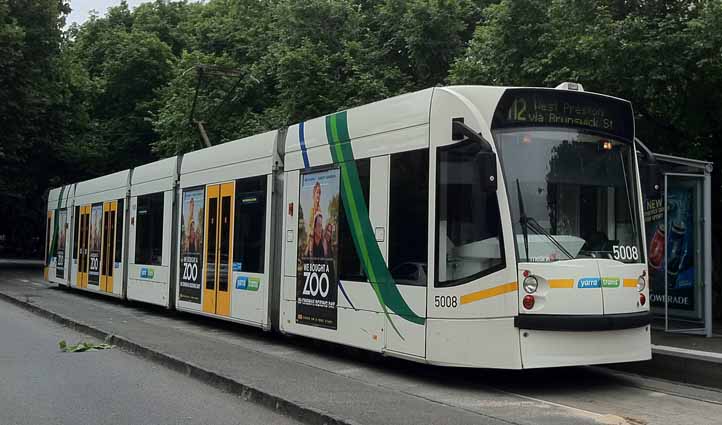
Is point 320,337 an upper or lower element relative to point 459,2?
lower

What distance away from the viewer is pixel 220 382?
8.95m

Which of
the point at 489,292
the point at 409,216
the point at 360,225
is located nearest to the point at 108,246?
the point at 360,225

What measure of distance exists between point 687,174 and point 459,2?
14012 mm

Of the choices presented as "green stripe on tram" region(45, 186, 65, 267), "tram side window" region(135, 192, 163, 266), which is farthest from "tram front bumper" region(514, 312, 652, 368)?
"green stripe on tram" region(45, 186, 65, 267)

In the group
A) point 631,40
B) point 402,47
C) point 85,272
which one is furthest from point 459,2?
point 85,272

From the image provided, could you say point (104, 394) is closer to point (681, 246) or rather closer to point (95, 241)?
point (681, 246)

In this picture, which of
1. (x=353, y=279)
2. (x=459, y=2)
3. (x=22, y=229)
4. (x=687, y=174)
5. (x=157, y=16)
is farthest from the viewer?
(x=22, y=229)

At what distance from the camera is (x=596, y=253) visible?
841cm

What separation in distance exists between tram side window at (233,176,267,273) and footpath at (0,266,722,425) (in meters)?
1.41

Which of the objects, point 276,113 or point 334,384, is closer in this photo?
point 334,384

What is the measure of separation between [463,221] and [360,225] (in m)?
1.87

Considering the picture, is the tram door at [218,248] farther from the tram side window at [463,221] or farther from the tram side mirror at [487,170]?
the tram side mirror at [487,170]

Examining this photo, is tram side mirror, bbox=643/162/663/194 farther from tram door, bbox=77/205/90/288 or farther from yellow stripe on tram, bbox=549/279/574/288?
tram door, bbox=77/205/90/288

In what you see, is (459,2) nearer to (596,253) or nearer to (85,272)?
(85,272)
